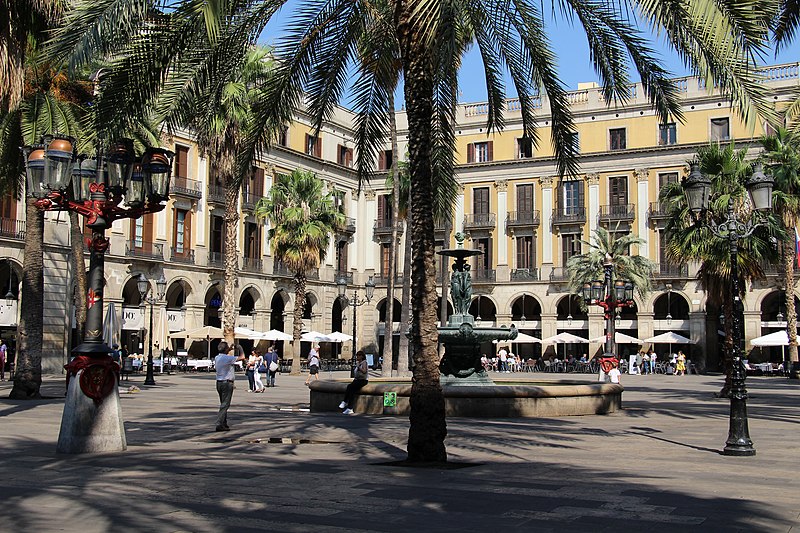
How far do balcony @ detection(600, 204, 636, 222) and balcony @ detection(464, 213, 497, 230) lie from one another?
23.4 feet

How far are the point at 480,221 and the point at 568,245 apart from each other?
6.09m

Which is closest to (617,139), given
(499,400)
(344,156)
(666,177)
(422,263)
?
(666,177)

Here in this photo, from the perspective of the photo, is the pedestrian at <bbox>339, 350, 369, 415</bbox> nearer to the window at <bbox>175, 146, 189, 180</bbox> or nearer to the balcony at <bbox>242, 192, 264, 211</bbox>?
the window at <bbox>175, 146, 189, 180</bbox>

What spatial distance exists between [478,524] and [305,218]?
37947 mm

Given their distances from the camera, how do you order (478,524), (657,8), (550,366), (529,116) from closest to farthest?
(478,524) → (657,8) → (529,116) → (550,366)

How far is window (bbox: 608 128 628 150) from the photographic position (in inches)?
2200

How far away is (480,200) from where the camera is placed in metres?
59.9

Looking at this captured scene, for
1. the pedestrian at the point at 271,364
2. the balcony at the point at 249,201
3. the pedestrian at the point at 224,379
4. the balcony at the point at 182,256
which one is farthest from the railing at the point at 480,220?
the pedestrian at the point at 224,379

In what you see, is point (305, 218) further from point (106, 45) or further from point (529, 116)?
point (106, 45)

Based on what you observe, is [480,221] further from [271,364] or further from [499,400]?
[499,400]

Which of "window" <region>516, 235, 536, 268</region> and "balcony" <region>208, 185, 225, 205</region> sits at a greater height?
"balcony" <region>208, 185, 225, 205</region>

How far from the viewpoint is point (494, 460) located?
10883mm

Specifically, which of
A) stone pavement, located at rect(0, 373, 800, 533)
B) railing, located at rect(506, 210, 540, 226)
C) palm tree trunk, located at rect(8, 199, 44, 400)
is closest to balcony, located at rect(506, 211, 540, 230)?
railing, located at rect(506, 210, 540, 226)

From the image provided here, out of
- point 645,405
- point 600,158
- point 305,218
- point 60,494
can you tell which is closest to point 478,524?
point 60,494
